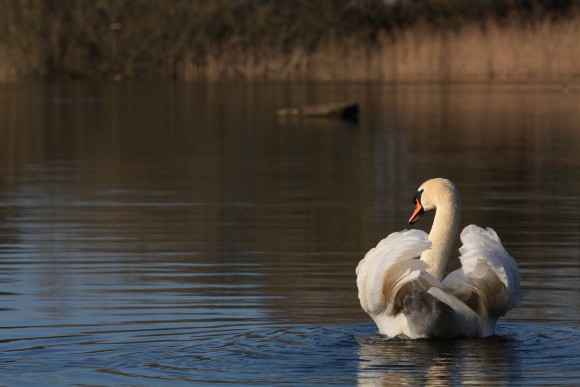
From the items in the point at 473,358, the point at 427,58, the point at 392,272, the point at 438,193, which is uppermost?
the point at 427,58

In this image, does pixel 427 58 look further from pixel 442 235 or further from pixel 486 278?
pixel 486 278

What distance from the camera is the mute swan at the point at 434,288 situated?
321 inches

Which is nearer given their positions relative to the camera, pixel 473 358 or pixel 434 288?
pixel 473 358

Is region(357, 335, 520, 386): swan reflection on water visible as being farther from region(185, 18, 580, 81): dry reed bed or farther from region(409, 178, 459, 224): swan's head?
region(185, 18, 580, 81): dry reed bed

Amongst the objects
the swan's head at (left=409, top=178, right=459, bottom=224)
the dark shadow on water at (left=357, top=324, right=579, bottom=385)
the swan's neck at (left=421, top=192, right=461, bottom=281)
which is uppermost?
the swan's head at (left=409, top=178, right=459, bottom=224)

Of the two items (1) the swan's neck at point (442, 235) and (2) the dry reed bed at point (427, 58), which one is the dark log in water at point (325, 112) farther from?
(1) the swan's neck at point (442, 235)

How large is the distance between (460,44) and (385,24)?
38.3 feet

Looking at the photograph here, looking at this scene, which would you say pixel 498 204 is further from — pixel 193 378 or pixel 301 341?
pixel 193 378

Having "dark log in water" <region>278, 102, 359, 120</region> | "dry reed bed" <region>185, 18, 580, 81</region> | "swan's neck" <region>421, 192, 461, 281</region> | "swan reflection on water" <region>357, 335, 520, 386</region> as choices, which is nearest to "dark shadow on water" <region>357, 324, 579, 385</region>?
"swan reflection on water" <region>357, 335, 520, 386</region>

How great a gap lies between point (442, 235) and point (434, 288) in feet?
2.72

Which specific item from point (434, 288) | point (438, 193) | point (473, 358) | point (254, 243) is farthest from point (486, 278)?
point (254, 243)

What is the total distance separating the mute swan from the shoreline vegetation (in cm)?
3874

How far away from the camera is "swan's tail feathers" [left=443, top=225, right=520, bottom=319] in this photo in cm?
827

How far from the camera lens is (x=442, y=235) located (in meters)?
9.03
